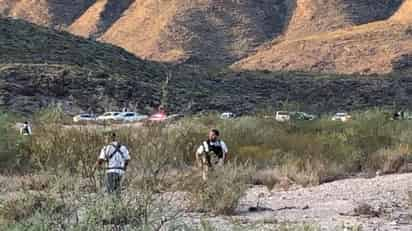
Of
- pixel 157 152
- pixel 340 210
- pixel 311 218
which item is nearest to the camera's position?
pixel 157 152

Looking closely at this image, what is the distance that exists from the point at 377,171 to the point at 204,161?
372 inches

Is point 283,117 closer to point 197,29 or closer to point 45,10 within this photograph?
point 197,29

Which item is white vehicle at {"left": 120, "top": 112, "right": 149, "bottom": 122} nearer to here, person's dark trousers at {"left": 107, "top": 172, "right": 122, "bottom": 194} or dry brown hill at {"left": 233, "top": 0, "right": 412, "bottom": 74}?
person's dark trousers at {"left": 107, "top": 172, "right": 122, "bottom": 194}

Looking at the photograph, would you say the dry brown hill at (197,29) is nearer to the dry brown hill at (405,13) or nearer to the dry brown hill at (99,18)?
the dry brown hill at (99,18)

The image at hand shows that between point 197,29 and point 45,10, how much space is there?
24263 millimetres

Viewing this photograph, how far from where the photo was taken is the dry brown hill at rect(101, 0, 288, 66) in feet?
306

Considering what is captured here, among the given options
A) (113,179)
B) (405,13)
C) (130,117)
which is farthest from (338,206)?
(405,13)

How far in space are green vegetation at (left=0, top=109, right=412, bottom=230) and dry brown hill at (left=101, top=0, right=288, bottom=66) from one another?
56.6 meters

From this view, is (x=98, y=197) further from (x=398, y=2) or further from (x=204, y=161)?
(x=398, y=2)

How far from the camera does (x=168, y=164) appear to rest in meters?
17.2

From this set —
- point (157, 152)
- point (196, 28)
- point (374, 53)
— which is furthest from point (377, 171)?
point (196, 28)

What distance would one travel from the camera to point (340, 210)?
54.2 feet

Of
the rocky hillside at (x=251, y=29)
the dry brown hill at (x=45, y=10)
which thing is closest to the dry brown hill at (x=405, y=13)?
the rocky hillside at (x=251, y=29)

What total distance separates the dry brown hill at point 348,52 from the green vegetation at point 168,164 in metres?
44.4
